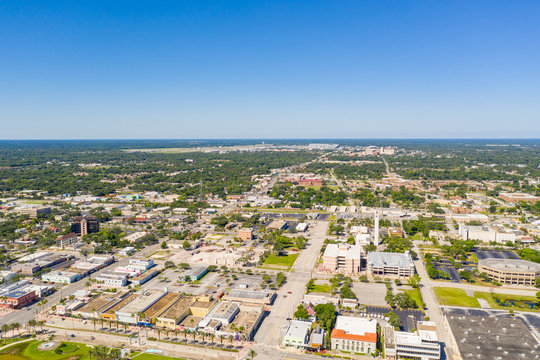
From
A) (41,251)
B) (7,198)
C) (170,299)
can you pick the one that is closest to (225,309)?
(170,299)

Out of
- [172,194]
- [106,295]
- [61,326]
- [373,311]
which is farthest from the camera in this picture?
Result: [172,194]

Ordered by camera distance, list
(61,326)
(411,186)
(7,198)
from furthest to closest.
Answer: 1. (411,186)
2. (7,198)
3. (61,326)

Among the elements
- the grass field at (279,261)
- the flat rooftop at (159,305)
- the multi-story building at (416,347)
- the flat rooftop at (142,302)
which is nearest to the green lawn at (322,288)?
the grass field at (279,261)

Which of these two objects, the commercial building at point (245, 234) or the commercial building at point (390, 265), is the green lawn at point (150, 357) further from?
the commercial building at point (245, 234)

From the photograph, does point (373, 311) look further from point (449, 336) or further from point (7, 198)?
point (7, 198)

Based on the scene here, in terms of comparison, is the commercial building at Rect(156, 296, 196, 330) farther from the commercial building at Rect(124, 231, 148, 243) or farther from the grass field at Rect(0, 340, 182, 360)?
the commercial building at Rect(124, 231, 148, 243)

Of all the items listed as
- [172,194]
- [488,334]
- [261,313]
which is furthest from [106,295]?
[172,194]

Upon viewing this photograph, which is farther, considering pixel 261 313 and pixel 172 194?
pixel 172 194
